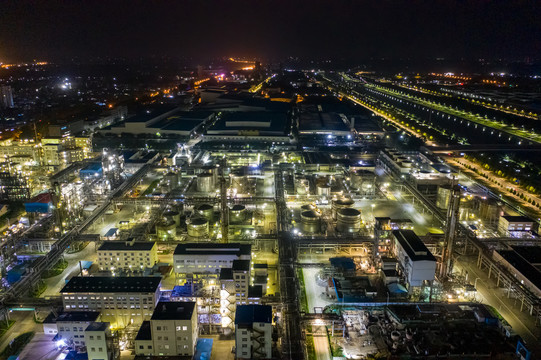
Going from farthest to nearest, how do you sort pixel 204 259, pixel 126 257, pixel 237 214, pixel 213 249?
pixel 237 214 → pixel 126 257 → pixel 213 249 → pixel 204 259

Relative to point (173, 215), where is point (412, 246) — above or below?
above

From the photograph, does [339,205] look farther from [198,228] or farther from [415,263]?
[198,228]

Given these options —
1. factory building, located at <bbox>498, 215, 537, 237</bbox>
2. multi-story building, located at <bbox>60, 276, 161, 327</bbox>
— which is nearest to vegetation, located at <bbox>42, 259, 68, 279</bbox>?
multi-story building, located at <bbox>60, 276, 161, 327</bbox>

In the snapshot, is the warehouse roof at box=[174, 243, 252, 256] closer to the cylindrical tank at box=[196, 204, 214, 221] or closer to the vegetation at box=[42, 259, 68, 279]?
the cylindrical tank at box=[196, 204, 214, 221]

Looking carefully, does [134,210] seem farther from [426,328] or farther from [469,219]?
[469,219]

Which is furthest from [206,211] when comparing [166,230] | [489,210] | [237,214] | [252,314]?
[489,210]

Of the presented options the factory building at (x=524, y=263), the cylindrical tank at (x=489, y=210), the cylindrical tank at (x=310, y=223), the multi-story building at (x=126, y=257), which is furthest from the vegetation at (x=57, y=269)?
the cylindrical tank at (x=489, y=210)
